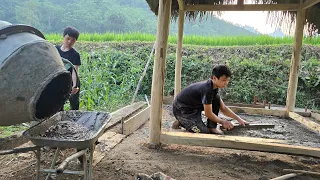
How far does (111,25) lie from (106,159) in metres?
21.3

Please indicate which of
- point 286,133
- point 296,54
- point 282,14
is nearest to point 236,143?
point 286,133

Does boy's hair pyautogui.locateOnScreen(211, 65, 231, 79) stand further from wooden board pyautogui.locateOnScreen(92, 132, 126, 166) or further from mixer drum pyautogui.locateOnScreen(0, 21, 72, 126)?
mixer drum pyautogui.locateOnScreen(0, 21, 72, 126)

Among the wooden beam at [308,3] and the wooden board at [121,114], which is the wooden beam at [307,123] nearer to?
the wooden beam at [308,3]

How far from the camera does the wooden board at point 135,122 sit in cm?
422

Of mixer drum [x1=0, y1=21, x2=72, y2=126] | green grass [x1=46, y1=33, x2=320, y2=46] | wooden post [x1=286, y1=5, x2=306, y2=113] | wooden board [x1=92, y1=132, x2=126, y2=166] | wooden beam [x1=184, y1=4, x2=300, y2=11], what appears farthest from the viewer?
green grass [x1=46, y1=33, x2=320, y2=46]

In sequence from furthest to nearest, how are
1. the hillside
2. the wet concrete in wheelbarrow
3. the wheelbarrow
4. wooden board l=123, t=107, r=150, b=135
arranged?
the hillside → wooden board l=123, t=107, r=150, b=135 → the wet concrete in wheelbarrow → the wheelbarrow

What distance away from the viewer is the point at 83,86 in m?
6.18

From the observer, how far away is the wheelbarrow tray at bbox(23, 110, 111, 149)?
1854mm

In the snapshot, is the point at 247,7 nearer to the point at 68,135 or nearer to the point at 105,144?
the point at 105,144

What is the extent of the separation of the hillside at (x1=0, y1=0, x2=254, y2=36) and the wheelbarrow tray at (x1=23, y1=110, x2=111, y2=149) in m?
16.8

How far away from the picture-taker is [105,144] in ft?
11.8

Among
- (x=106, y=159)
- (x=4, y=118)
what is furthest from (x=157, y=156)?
(x=4, y=118)

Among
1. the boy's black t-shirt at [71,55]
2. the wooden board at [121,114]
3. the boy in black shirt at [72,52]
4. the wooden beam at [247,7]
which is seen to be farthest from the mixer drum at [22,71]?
the wooden beam at [247,7]

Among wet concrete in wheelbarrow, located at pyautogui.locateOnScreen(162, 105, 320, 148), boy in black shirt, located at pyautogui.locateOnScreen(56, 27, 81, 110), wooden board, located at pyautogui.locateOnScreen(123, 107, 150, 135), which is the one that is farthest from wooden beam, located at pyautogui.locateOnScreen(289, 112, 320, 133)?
boy in black shirt, located at pyautogui.locateOnScreen(56, 27, 81, 110)
